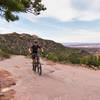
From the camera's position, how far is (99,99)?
178 inches

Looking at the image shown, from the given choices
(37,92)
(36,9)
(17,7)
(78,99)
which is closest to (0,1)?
(17,7)

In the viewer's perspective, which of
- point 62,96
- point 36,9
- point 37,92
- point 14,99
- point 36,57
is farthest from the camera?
point 36,9

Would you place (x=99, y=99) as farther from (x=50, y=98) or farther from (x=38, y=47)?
(x=38, y=47)

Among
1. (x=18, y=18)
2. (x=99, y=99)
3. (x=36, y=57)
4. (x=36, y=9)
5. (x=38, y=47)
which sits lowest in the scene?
(x=99, y=99)

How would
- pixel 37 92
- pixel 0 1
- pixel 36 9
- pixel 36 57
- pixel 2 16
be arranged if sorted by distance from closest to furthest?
pixel 37 92, pixel 0 1, pixel 2 16, pixel 36 57, pixel 36 9

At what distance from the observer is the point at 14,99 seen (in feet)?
14.3

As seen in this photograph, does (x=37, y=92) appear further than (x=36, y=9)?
No

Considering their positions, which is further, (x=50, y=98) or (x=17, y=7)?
(x=17, y=7)

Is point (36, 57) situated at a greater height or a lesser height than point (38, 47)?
lesser

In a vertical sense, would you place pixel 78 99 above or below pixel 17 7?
below

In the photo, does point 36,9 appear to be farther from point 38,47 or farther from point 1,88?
point 1,88

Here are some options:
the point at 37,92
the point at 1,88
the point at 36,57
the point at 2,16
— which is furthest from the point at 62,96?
the point at 2,16

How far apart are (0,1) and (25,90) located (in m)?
4.39

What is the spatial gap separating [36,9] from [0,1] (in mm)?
3447
